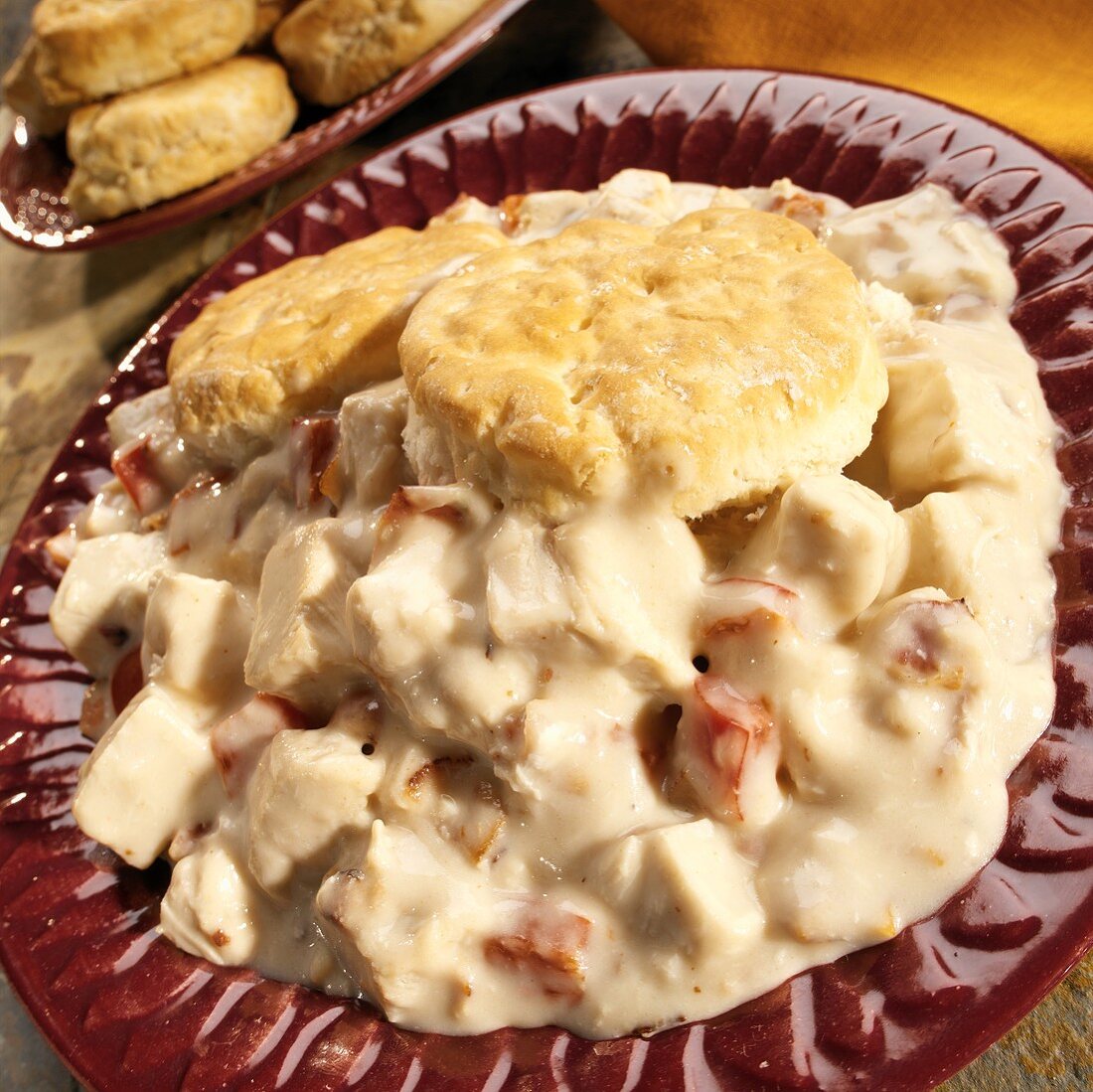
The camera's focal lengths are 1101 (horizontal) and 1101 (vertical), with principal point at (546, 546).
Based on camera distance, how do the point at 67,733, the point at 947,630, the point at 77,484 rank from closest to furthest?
the point at 947,630 < the point at 67,733 < the point at 77,484

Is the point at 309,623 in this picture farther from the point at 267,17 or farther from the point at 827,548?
the point at 267,17

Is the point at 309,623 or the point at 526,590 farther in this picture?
the point at 309,623

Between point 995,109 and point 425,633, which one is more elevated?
point 995,109

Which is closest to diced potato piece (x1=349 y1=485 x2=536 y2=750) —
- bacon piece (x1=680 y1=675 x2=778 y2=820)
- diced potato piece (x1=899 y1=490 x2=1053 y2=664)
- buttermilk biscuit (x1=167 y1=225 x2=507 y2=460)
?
bacon piece (x1=680 y1=675 x2=778 y2=820)

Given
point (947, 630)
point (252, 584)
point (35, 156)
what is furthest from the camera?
point (35, 156)

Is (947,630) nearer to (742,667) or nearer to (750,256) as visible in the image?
(742,667)

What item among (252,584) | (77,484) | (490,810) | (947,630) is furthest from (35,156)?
(947,630)

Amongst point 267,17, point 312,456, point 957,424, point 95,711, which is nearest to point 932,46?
point 957,424
